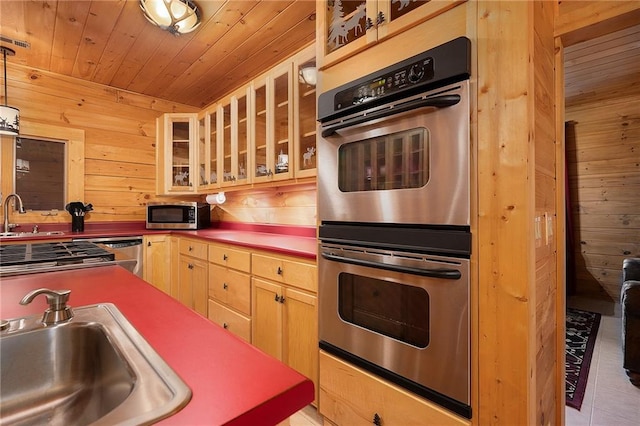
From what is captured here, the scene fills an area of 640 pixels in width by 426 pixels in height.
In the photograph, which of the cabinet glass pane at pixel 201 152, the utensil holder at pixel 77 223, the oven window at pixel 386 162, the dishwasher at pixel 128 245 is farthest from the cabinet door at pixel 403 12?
the utensil holder at pixel 77 223

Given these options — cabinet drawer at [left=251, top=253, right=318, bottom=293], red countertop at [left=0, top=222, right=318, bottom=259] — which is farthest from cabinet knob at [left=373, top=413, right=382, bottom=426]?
red countertop at [left=0, top=222, right=318, bottom=259]

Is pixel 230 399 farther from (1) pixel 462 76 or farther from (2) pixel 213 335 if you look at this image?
(1) pixel 462 76

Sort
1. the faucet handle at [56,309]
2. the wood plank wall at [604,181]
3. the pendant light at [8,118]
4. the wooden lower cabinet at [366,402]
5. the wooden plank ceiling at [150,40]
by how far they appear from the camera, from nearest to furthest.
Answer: the faucet handle at [56,309]
the wooden lower cabinet at [366,402]
the wooden plank ceiling at [150,40]
the pendant light at [8,118]
the wood plank wall at [604,181]

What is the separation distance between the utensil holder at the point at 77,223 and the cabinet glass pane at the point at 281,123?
2098mm

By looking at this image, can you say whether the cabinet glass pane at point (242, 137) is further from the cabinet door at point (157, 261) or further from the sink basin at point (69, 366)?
the sink basin at point (69, 366)

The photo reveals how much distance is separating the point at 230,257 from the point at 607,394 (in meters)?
2.59

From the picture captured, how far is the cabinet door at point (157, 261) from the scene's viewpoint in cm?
305

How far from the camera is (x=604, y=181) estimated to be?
3.82 metres

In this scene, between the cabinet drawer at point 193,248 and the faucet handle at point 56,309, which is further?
the cabinet drawer at point 193,248

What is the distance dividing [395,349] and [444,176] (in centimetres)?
73

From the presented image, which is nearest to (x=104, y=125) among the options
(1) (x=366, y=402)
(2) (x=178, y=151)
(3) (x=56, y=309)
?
→ (2) (x=178, y=151)

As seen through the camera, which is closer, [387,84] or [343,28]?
[387,84]

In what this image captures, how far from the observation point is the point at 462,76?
1136 mm

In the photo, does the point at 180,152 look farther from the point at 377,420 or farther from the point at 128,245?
the point at 377,420
